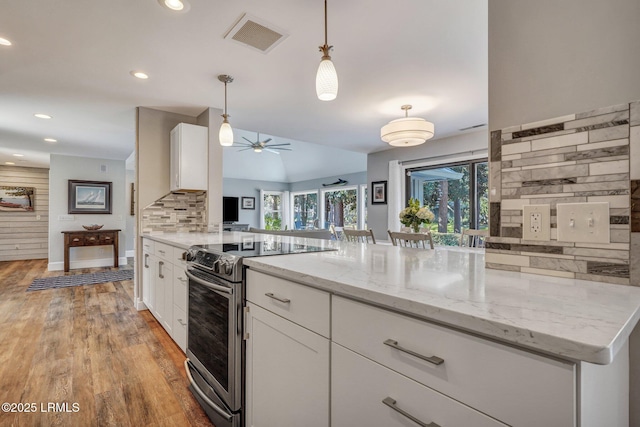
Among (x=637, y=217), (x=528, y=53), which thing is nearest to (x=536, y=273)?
(x=637, y=217)

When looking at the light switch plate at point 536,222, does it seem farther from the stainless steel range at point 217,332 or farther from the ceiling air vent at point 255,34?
the ceiling air vent at point 255,34

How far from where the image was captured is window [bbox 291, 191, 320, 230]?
977 centimetres

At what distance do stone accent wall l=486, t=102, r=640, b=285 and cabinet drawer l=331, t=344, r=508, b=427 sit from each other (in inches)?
25.8

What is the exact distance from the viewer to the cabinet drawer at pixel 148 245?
10.2ft

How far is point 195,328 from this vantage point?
186 centimetres

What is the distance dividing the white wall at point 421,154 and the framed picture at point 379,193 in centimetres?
7

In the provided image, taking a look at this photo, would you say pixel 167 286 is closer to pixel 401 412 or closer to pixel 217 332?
pixel 217 332

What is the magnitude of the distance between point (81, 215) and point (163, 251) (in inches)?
203

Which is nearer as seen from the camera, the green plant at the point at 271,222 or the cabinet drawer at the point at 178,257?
the cabinet drawer at the point at 178,257

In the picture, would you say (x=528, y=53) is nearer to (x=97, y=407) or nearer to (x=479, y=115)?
(x=97, y=407)

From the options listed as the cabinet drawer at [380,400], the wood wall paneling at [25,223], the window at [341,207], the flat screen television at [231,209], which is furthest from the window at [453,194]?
the wood wall paneling at [25,223]

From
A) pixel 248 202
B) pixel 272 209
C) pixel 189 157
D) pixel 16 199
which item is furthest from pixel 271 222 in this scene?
pixel 189 157

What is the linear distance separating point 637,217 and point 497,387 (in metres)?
0.71

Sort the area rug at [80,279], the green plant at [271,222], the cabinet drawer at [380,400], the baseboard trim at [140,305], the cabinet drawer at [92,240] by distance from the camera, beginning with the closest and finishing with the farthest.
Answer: the cabinet drawer at [380,400]
the baseboard trim at [140,305]
the area rug at [80,279]
the cabinet drawer at [92,240]
the green plant at [271,222]
